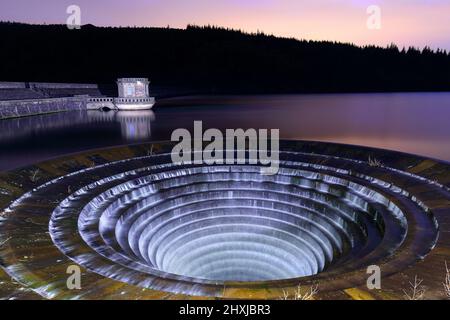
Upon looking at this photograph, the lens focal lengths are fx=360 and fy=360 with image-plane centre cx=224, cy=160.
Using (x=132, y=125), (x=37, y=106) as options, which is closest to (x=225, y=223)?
(x=132, y=125)

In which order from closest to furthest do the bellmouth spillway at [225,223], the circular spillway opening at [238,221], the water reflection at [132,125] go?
the bellmouth spillway at [225,223] < the circular spillway opening at [238,221] < the water reflection at [132,125]

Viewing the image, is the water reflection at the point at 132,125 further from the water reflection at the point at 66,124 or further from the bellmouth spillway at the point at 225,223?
the bellmouth spillway at the point at 225,223

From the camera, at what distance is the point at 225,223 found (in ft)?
→ 80.2

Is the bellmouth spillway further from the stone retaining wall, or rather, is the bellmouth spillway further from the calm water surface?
the stone retaining wall

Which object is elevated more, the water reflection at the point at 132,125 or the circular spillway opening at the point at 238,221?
the water reflection at the point at 132,125

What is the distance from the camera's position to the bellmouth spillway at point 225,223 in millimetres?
11844

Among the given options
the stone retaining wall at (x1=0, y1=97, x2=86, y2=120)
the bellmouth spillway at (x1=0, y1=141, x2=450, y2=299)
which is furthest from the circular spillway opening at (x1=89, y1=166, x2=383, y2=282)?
the stone retaining wall at (x1=0, y1=97, x2=86, y2=120)

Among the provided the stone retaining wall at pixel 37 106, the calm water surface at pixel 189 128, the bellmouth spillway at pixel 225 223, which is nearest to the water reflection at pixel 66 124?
the calm water surface at pixel 189 128

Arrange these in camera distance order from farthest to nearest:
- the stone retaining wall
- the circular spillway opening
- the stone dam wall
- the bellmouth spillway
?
the stone dam wall
the stone retaining wall
the circular spillway opening
the bellmouth spillway

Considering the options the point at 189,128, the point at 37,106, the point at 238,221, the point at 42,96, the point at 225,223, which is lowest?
the point at 225,223

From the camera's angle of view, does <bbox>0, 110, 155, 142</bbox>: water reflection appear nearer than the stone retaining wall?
Yes

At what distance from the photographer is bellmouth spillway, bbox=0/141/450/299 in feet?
38.9

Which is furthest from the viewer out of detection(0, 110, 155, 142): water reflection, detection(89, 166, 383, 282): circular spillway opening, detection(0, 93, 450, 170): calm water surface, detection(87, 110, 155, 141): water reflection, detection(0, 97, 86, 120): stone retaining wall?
detection(0, 97, 86, 120): stone retaining wall

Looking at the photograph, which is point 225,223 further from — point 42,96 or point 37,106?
point 42,96
